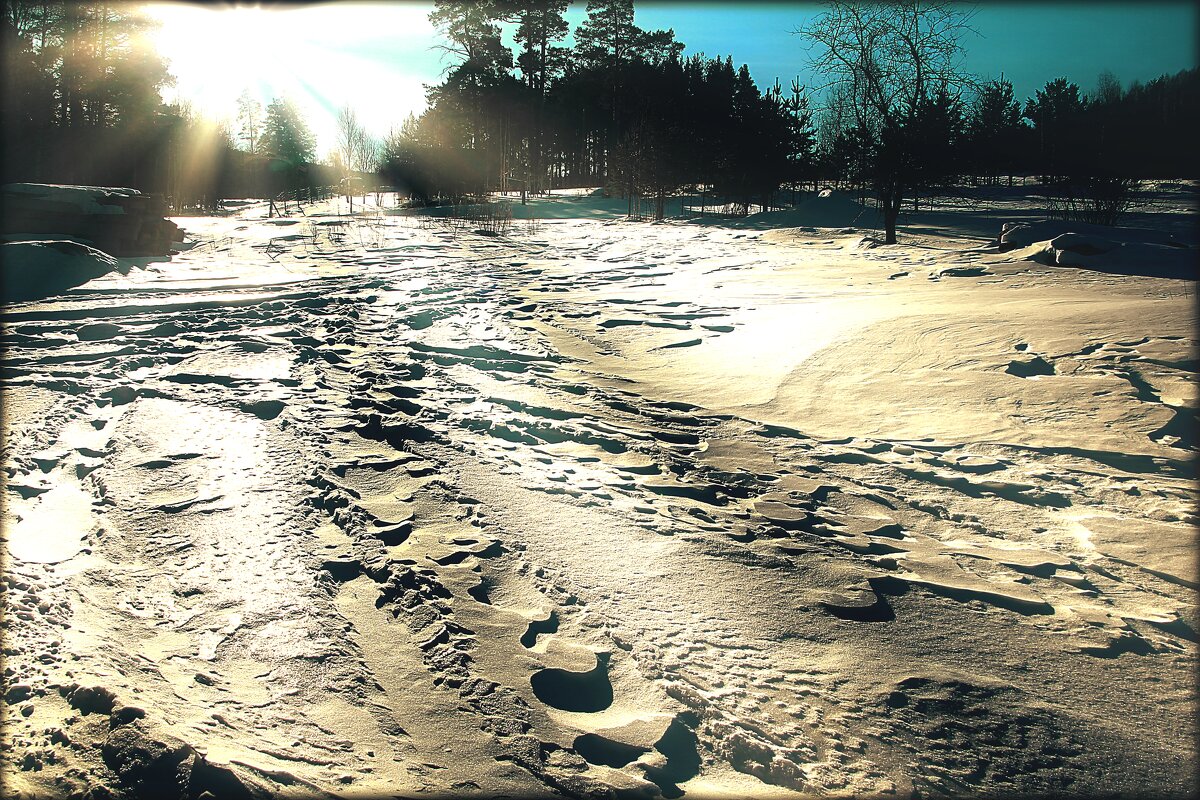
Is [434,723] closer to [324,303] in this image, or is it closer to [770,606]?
[770,606]

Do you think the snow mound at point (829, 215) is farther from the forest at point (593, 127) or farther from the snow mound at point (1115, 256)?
the snow mound at point (1115, 256)

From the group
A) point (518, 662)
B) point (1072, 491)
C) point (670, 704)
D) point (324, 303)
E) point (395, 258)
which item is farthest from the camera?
point (395, 258)

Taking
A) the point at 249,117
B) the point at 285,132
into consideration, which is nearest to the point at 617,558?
the point at 285,132

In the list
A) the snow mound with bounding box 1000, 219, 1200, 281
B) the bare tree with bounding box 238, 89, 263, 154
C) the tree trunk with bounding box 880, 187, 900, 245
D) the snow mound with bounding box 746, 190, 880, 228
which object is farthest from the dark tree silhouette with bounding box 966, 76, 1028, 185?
the bare tree with bounding box 238, 89, 263, 154

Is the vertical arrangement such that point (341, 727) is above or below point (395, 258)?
below

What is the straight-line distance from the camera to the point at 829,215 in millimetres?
17031

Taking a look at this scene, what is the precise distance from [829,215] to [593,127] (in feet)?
89.6

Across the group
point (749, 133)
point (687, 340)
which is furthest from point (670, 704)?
point (749, 133)

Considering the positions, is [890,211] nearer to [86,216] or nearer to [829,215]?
[829,215]

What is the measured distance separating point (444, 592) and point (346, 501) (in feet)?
2.99

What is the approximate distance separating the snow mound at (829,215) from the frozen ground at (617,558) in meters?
11.5

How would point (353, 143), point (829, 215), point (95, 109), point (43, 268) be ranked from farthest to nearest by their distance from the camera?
point (353, 143) → point (95, 109) → point (829, 215) → point (43, 268)

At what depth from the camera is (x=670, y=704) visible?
6.03 ft

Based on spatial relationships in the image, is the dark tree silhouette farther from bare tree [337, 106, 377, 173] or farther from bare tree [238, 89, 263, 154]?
bare tree [238, 89, 263, 154]
